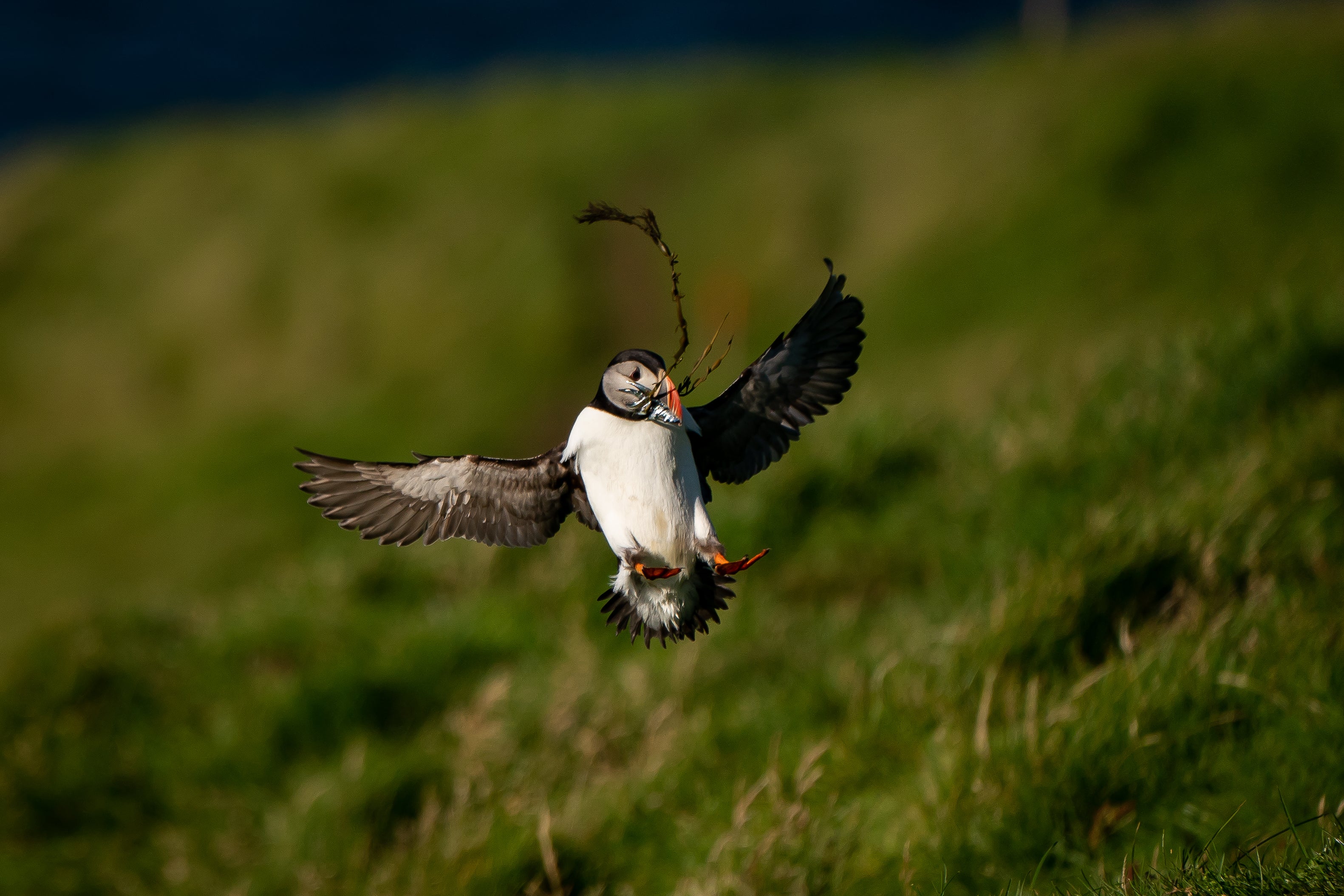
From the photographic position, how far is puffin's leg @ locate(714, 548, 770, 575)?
1720mm

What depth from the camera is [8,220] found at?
30.9 m

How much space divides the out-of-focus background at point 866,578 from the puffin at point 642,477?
0.89 feet

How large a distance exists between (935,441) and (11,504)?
971 inches

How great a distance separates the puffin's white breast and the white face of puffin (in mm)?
92

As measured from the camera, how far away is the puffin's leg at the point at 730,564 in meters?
1.72

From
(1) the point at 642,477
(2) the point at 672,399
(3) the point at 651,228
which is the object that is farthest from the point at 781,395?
(3) the point at 651,228

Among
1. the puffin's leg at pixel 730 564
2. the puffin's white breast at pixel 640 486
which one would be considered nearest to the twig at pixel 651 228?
the puffin's white breast at pixel 640 486

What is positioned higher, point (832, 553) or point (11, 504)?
point (11, 504)

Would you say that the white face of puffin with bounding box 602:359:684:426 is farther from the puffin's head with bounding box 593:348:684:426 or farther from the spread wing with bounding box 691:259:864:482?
the spread wing with bounding box 691:259:864:482

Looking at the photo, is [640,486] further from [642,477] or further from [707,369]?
[707,369]

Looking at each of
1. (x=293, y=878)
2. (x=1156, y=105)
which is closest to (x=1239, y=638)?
(x=293, y=878)

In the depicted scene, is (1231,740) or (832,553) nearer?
(1231,740)

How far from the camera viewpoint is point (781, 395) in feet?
7.36

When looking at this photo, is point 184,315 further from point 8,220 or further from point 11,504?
point 8,220
